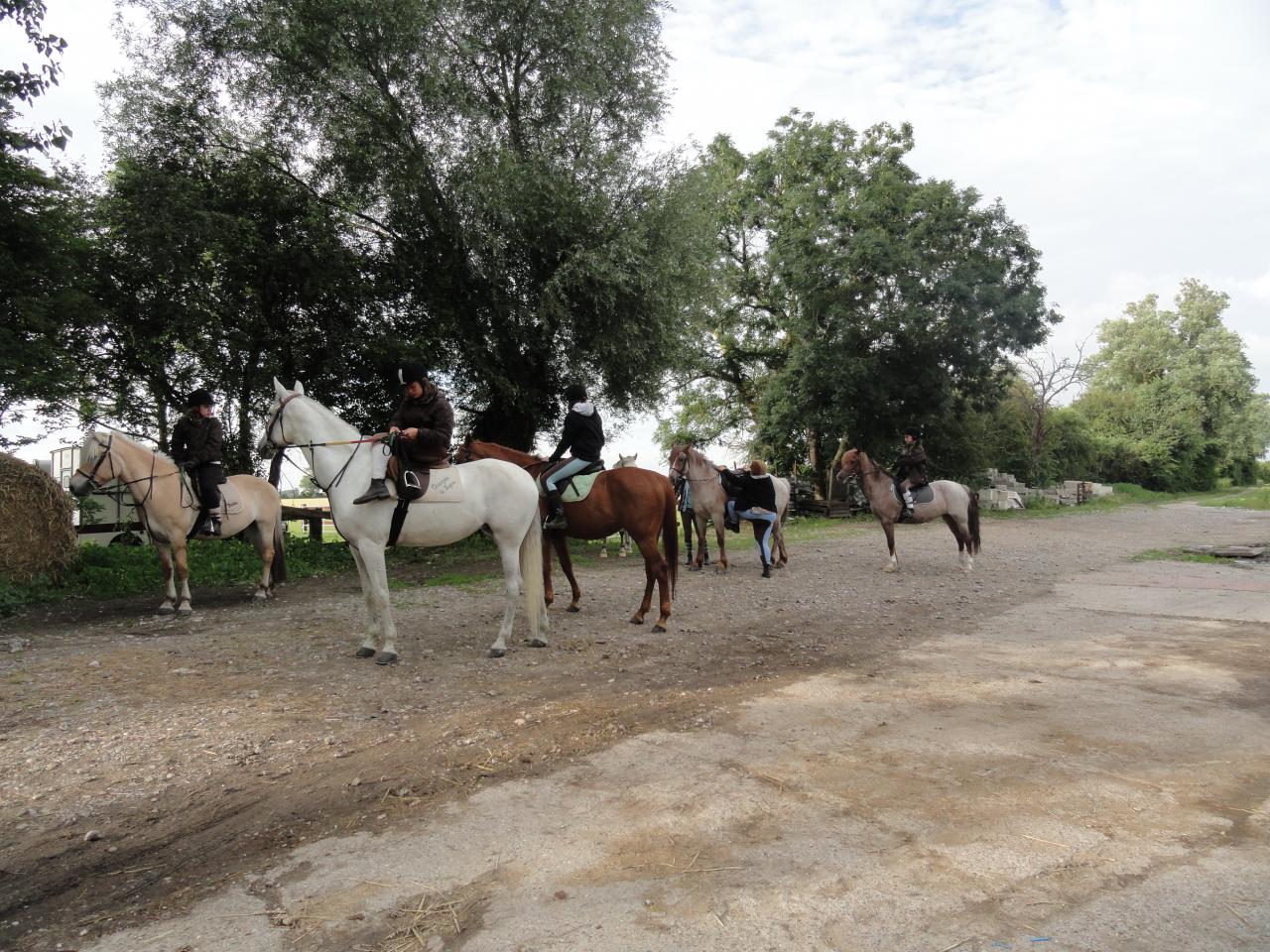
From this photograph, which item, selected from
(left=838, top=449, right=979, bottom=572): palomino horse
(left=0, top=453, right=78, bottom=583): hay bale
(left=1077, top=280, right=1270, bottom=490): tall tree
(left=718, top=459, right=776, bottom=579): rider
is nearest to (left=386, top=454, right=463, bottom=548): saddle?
(left=0, top=453, right=78, bottom=583): hay bale

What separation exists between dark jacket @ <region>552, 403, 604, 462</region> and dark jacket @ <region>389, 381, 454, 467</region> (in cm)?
151

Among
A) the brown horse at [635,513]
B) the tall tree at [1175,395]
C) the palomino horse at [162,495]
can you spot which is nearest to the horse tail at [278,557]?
the palomino horse at [162,495]

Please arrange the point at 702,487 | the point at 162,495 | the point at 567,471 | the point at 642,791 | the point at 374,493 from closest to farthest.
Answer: the point at 642,791
the point at 374,493
the point at 567,471
the point at 162,495
the point at 702,487

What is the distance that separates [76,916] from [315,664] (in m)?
3.76

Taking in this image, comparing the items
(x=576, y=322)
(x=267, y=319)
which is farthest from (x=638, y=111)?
(x=267, y=319)

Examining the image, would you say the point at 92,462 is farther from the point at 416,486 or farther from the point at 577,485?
the point at 577,485

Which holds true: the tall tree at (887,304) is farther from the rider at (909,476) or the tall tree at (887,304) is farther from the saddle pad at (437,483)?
the saddle pad at (437,483)

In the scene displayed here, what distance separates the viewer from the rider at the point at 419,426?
676 centimetres

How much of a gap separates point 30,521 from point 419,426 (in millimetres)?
5738

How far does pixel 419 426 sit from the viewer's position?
6.93 m

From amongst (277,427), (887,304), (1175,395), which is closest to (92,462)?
(277,427)

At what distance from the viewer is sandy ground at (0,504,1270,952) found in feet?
8.63

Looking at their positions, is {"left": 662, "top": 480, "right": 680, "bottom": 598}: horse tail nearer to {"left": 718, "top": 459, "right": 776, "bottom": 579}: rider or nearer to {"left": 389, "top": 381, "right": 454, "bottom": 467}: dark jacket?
{"left": 389, "top": 381, "right": 454, "bottom": 467}: dark jacket

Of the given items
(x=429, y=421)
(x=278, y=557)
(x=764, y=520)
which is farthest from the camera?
(x=764, y=520)
